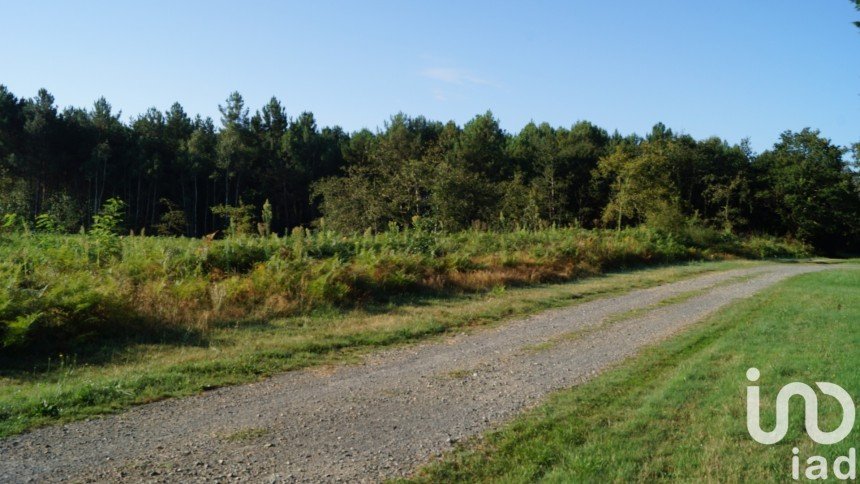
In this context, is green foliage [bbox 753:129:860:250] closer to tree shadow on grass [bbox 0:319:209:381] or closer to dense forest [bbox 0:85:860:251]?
dense forest [bbox 0:85:860:251]

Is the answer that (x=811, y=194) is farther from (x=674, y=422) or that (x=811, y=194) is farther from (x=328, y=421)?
(x=328, y=421)

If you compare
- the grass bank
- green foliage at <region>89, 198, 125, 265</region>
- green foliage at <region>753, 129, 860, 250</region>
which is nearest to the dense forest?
green foliage at <region>753, 129, 860, 250</region>

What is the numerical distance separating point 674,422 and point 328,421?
11.4ft

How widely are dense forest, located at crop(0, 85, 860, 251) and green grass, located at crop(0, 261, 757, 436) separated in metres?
23.6

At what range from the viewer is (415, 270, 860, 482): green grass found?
4.83 meters

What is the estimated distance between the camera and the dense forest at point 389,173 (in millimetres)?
40875

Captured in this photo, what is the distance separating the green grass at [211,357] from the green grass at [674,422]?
375 centimetres

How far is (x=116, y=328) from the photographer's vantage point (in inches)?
382

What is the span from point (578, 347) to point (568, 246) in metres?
14.6

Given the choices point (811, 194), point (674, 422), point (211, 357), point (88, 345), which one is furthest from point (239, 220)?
point (811, 194)

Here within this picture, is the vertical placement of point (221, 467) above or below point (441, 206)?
below

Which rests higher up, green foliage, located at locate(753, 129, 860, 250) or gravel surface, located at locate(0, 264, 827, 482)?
green foliage, located at locate(753, 129, 860, 250)

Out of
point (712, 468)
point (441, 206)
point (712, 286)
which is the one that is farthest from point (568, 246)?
point (712, 468)

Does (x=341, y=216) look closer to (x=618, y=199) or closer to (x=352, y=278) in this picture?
(x=618, y=199)
